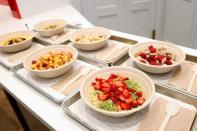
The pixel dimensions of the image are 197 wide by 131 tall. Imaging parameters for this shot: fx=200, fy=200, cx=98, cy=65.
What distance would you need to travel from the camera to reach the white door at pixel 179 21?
2307 mm

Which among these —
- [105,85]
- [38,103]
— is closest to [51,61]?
[38,103]

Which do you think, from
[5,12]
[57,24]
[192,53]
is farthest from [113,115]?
[5,12]

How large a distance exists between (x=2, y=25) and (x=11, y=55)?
0.69 m

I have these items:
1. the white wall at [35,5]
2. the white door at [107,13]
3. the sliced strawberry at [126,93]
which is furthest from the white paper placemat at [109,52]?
the white door at [107,13]

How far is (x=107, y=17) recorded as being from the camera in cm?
256

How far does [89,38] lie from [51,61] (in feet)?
0.99

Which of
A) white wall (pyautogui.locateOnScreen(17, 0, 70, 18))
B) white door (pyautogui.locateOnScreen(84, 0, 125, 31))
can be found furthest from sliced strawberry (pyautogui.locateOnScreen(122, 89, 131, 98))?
white door (pyautogui.locateOnScreen(84, 0, 125, 31))

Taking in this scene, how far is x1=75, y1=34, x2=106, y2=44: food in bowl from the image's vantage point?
3.71ft

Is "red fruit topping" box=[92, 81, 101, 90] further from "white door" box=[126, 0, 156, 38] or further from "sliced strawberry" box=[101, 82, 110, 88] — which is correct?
"white door" box=[126, 0, 156, 38]

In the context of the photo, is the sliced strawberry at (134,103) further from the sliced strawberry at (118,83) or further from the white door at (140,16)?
the white door at (140,16)

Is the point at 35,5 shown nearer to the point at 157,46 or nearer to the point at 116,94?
the point at 157,46

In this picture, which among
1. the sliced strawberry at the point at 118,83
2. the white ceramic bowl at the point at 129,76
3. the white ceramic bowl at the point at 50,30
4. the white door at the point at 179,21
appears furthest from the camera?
the white door at the point at 179,21

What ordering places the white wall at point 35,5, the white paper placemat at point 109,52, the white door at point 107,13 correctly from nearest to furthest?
the white paper placemat at point 109,52
the white wall at point 35,5
the white door at point 107,13

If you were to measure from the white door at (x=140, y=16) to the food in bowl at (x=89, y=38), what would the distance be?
1.47 metres
